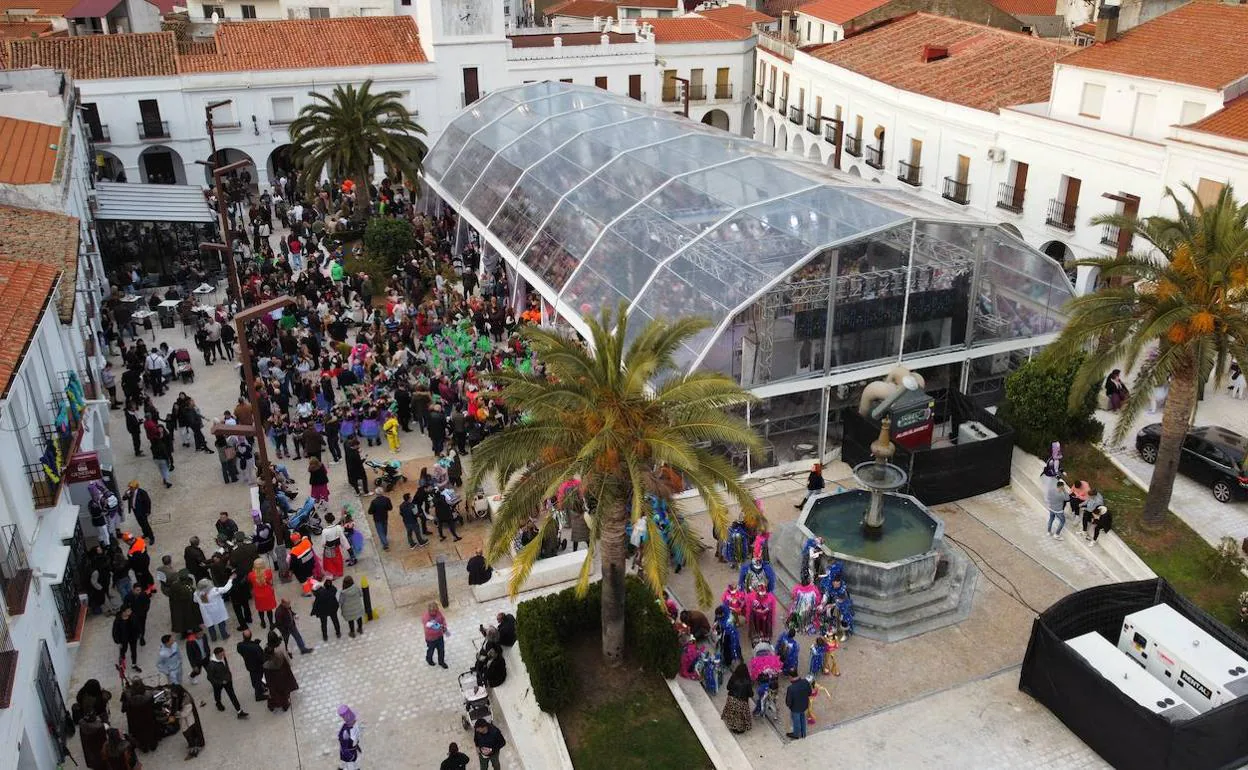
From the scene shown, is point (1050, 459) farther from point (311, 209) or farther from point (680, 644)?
point (311, 209)

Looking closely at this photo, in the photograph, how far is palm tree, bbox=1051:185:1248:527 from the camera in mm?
16938

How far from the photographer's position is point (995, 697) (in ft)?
51.4

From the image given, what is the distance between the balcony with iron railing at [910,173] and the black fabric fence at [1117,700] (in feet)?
79.4

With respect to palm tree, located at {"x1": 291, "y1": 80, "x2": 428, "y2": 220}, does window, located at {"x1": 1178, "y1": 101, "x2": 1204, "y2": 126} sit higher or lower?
higher

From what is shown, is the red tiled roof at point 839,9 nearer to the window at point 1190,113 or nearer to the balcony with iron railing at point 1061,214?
the balcony with iron railing at point 1061,214

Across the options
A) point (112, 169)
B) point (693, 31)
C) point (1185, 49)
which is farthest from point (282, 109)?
point (1185, 49)

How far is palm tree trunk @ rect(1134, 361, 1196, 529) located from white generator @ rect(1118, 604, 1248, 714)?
12.6ft

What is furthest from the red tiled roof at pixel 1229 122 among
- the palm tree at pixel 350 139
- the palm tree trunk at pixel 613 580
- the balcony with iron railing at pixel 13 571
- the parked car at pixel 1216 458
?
the balcony with iron railing at pixel 13 571

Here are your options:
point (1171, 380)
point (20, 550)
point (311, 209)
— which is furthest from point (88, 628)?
point (311, 209)

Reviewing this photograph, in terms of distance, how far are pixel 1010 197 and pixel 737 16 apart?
32.0 meters

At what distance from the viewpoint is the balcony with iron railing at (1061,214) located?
31.3m

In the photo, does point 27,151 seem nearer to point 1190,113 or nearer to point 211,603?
point 211,603

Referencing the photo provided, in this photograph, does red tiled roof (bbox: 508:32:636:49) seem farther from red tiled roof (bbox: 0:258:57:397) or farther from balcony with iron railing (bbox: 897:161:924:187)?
red tiled roof (bbox: 0:258:57:397)

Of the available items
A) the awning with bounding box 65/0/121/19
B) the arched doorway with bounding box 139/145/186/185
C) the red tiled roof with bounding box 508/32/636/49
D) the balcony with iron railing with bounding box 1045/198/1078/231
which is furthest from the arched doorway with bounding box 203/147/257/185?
the balcony with iron railing with bounding box 1045/198/1078/231
